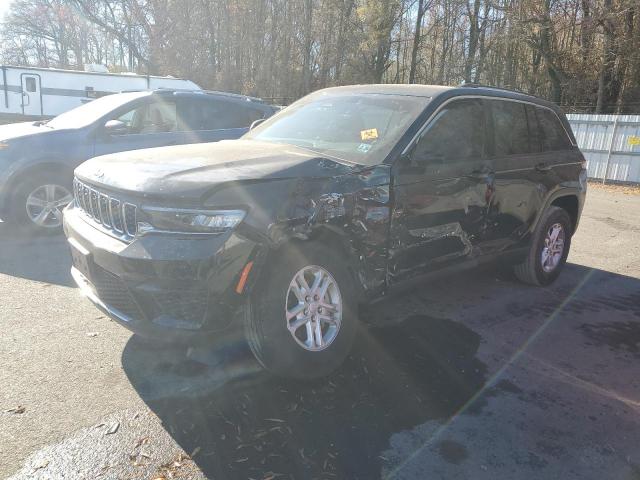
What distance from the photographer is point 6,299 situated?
452 centimetres

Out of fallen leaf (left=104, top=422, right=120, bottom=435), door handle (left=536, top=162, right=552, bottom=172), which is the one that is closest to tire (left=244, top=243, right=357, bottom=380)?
fallen leaf (left=104, top=422, right=120, bottom=435)

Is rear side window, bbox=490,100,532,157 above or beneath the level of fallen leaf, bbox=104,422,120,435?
above

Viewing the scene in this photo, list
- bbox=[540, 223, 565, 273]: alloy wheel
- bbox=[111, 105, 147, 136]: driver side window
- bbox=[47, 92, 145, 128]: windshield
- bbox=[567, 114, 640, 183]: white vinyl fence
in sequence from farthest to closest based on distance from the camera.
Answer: bbox=[567, 114, 640, 183]: white vinyl fence → bbox=[111, 105, 147, 136]: driver side window → bbox=[47, 92, 145, 128]: windshield → bbox=[540, 223, 565, 273]: alloy wheel

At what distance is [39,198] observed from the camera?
650cm

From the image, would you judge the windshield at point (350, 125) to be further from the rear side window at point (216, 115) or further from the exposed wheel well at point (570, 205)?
the rear side window at point (216, 115)

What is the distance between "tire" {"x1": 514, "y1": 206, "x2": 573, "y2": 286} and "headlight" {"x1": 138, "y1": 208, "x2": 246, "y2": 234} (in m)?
3.59

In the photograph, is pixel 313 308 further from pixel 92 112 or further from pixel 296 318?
pixel 92 112

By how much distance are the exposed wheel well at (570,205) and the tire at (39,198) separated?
5728 mm

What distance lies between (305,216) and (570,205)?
401cm

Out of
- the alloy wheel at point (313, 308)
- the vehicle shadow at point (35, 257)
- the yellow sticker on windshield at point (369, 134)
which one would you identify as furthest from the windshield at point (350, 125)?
the vehicle shadow at point (35, 257)

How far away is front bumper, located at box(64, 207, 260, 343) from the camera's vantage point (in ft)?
9.13

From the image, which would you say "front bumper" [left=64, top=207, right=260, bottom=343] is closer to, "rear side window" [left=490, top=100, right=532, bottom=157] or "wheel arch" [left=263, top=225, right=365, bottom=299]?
"wheel arch" [left=263, top=225, right=365, bottom=299]

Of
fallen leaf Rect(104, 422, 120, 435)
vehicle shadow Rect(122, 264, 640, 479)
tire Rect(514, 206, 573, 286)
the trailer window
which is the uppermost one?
the trailer window

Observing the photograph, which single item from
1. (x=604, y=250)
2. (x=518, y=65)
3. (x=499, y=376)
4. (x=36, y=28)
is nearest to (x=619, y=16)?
(x=518, y=65)
